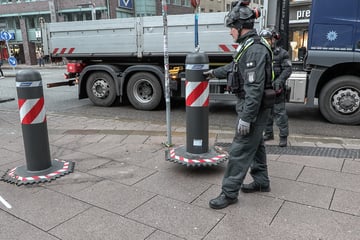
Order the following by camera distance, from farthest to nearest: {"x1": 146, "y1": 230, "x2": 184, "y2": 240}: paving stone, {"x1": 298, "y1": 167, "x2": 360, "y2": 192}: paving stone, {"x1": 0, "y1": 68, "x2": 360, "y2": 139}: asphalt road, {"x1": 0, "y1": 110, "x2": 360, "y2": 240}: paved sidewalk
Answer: {"x1": 0, "y1": 68, "x2": 360, "y2": 139}: asphalt road < {"x1": 298, "y1": 167, "x2": 360, "y2": 192}: paving stone < {"x1": 0, "y1": 110, "x2": 360, "y2": 240}: paved sidewalk < {"x1": 146, "y1": 230, "x2": 184, "y2": 240}: paving stone

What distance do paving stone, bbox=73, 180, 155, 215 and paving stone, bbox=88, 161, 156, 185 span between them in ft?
0.53

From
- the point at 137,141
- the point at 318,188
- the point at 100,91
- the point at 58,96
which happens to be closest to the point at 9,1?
the point at 58,96

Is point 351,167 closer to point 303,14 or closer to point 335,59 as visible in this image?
point 335,59

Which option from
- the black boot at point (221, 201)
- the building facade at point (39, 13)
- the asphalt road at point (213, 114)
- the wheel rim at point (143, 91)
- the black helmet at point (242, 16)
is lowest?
the asphalt road at point (213, 114)

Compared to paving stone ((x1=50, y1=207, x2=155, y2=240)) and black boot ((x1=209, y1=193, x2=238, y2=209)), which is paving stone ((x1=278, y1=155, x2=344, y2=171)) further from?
paving stone ((x1=50, y1=207, x2=155, y2=240))

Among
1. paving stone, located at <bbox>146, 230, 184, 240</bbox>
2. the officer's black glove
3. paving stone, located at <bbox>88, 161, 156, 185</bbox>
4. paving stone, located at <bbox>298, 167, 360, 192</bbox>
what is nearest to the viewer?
paving stone, located at <bbox>146, 230, 184, 240</bbox>

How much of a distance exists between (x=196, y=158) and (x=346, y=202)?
5.62 ft

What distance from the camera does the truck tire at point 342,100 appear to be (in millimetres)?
6773

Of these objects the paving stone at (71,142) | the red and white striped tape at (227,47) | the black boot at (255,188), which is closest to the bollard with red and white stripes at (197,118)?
the black boot at (255,188)

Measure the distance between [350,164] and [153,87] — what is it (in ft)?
17.4

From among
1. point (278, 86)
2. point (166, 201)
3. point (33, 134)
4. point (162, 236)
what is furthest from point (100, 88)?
point (162, 236)

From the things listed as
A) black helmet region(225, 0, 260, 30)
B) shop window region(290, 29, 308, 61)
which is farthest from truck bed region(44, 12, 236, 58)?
black helmet region(225, 0, 260, 30)

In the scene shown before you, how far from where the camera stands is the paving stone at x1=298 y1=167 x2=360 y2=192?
3770 millimetres

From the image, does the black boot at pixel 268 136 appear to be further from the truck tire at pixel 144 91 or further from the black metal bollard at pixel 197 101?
the truck tire at pixel 144 91
